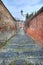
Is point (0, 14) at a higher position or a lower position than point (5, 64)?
higher

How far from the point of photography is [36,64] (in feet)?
21.8

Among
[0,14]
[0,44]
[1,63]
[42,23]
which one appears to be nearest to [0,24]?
[0,14]

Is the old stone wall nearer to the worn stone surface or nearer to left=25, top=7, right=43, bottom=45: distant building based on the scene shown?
left=25, top=7, right=43, bottom=45: distant building

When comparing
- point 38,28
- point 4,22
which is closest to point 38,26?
point 38,28

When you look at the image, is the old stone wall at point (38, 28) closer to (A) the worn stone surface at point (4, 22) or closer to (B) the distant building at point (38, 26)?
(B) the distant building at point (38, 26)

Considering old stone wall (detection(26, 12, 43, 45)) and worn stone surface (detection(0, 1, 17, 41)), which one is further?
old stone wall (detection(26, 12, 43, 45))

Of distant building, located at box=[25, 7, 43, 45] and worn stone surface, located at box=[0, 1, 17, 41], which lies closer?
worn stone surface, located at box=[0, 1, 17, 41]

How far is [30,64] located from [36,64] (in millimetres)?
252

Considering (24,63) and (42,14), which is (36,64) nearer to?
(24,63)

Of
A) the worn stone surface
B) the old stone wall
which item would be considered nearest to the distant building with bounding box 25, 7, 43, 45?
the old stone wall

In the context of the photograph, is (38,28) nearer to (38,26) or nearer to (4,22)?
(38,26)

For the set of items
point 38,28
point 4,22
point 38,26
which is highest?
point 4,22

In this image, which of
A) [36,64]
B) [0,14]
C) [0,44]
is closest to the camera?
[36,64]

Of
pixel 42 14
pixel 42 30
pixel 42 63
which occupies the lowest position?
pixel 42 63
